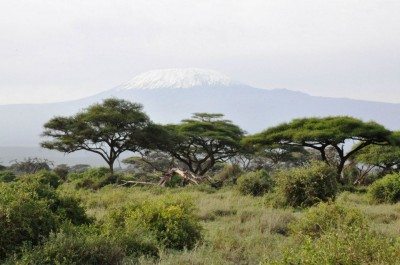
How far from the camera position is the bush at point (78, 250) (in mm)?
6273

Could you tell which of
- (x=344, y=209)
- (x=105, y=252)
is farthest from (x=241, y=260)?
(x=344, y=209)

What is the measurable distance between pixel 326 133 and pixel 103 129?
15387 mm

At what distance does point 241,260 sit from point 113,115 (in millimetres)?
26952

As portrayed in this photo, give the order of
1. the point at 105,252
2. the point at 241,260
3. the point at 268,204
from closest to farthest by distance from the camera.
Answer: the point at 105,252 → the point at 241,260 → the point at 268,204

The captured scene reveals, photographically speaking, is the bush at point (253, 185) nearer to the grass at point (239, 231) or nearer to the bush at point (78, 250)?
the grass at point (239, 231)

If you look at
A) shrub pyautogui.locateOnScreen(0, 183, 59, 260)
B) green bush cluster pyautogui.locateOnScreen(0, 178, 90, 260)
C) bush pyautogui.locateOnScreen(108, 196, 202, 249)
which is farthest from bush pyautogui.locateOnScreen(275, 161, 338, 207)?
shrub pyautogui.locateOnScreen(0, 183, 59, 260)

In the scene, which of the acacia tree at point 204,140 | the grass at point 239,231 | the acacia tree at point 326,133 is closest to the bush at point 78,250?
the grass at point 239,231

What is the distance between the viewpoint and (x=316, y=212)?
904cm

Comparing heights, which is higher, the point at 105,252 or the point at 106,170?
the point at 105,252

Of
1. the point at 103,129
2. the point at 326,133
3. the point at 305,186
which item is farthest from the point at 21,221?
the point at 103,129

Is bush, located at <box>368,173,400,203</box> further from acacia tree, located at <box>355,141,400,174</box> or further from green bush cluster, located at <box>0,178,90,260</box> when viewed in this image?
acacia tree, located at <box>355,141,400,174</box>

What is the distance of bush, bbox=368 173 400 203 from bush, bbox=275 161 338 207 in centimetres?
270

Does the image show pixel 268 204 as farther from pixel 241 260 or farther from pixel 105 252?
pixel 105 252

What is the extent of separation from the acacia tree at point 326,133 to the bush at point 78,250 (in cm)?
2151
